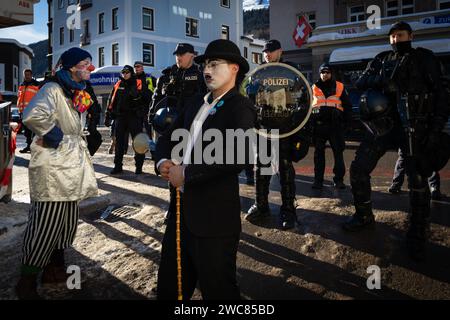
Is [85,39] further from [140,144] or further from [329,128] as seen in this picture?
[140,144]

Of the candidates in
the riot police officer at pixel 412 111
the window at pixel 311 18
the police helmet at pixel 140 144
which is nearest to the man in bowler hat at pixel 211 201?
the police helmet at pixel 140 144

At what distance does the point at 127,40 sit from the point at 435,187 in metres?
30.1

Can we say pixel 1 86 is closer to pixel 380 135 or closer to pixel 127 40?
pixel 127 40

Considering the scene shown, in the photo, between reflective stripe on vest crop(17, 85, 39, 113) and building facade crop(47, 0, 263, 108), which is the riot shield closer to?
reflective stripe on vest crop(17, 85, 39, 113)

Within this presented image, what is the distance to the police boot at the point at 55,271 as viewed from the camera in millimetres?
3123

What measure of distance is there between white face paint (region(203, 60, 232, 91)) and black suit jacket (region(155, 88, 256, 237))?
0.10 m

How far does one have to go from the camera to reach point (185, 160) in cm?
230

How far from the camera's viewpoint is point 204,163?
209 centimetres

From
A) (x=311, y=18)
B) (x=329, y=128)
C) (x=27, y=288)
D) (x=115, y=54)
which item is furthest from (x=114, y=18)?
(x=27, y=288)

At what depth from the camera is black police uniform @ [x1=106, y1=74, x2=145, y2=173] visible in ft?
26.0

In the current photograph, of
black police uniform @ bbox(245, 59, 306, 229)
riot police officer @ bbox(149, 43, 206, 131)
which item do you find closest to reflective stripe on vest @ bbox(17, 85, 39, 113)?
riot police officer @ bbox(149, 43, 206, 131)
